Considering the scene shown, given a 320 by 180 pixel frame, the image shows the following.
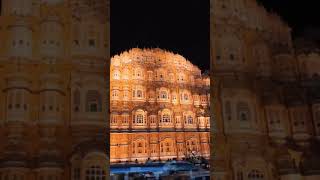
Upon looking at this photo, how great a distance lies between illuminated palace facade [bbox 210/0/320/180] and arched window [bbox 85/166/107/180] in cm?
113

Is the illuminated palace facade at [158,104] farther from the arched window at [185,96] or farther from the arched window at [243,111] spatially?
the arched window at [243,111]

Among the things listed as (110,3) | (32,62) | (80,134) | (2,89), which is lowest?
(80,134)

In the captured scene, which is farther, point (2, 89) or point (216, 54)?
point (216, 54)

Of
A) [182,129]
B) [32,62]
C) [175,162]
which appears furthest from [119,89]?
[32,62]

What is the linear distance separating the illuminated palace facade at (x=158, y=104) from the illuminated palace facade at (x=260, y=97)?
5.63ft

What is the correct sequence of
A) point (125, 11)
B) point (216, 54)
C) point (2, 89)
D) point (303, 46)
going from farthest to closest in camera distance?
point (303, 46)
point (216, 54)
point (125, 11)
point (2, 89)

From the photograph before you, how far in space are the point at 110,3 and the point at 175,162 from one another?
2.09 m

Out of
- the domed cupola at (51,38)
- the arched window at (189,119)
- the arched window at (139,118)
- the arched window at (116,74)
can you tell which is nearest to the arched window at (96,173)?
the domed cupola at (51,38)

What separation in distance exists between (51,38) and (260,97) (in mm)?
2316

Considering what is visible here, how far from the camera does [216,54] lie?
424cm

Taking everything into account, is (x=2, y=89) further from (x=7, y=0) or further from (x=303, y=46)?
(x=303, y=46)

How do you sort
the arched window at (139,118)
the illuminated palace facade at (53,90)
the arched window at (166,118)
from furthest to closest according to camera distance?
1. the arched window at (166,118)
2. the arched window at (139,118)
3. the illuminated palace facade at (53,90)

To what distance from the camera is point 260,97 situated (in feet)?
14.2

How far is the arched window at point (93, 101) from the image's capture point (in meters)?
3.58
